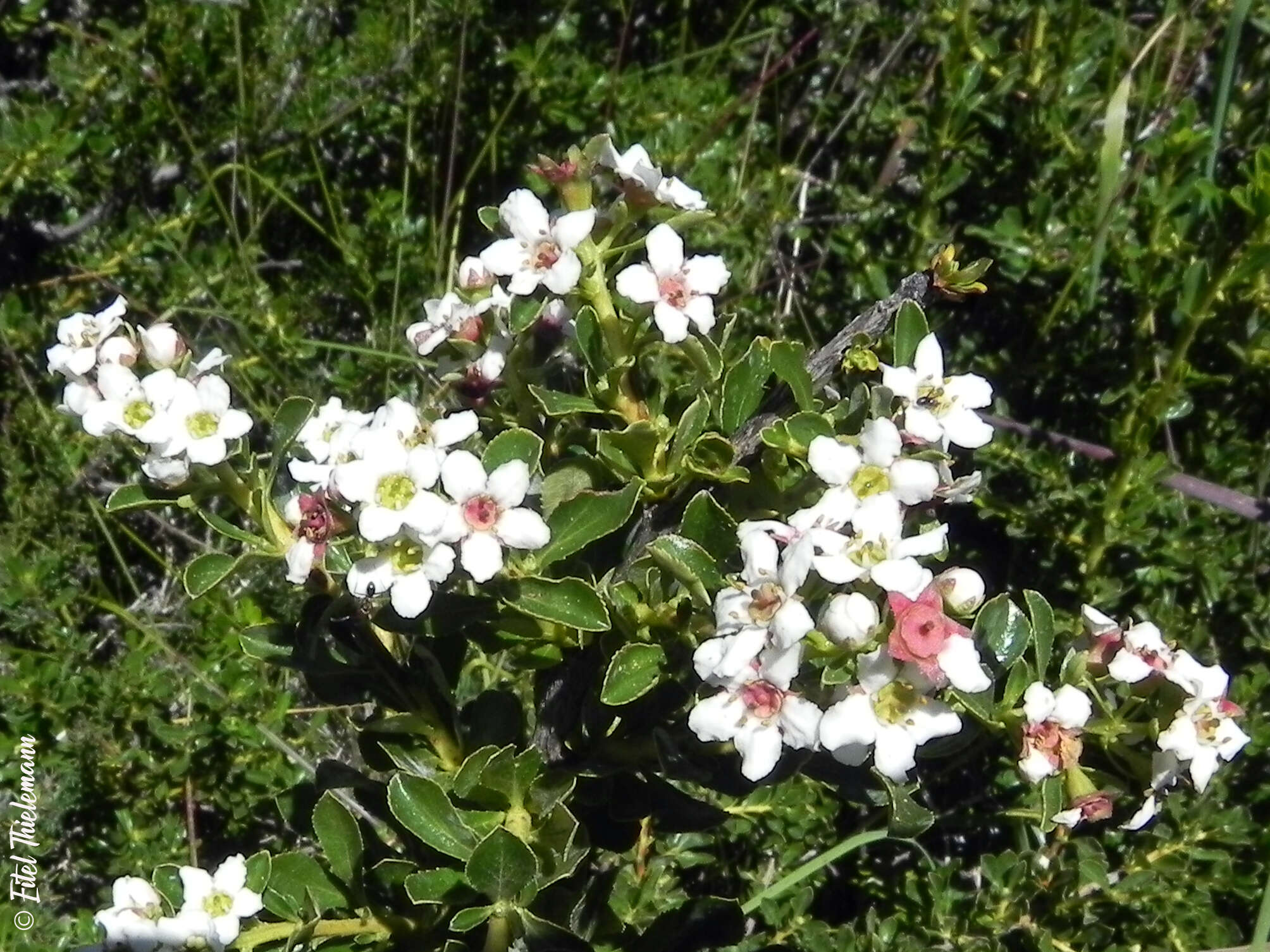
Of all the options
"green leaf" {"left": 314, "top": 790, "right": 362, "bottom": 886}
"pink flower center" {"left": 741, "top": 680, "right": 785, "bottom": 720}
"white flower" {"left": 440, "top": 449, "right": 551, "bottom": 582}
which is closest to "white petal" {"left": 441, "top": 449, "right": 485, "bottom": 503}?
"white flower" {"left": 440, "top": 449, "right": 551, "bottom": 582}

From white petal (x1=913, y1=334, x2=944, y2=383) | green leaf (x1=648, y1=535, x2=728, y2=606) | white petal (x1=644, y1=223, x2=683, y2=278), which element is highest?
white petal (x1=644, y1=223, x2=683, y2=278)

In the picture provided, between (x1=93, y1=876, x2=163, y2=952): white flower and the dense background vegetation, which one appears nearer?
(x1=93, y1=876, x2=163, y2=952): white flower

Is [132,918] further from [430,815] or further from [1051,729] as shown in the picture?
[1051,729]

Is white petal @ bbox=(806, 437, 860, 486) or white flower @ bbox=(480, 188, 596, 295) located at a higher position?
white flower @ bbox=(480, 188, 596, 295)

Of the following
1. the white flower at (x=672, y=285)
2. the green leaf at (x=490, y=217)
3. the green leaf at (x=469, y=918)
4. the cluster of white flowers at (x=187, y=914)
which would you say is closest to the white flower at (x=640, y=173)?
the white flower at (x=672, y=285)

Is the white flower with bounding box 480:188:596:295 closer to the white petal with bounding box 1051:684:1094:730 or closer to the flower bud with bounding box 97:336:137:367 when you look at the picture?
the flower bud with bounding box 97:336:137:367

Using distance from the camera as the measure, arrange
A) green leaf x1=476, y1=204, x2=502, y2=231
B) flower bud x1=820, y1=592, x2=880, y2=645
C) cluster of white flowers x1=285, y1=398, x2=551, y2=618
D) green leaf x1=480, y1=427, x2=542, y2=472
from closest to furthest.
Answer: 1. flower bud x1=820, y1=592, x2=880, y2=645
2. cluster of white flowers x1=285, y1=398, x2=551, y2=618
3. green leaf x1=480, y1=427, x2=542, y2=472
4. green leaf x1=476, y1=204, x2=502, y2=231

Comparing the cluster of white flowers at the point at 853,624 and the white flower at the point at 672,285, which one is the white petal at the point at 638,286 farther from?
the cluster of white flowers at the point at 853,624
